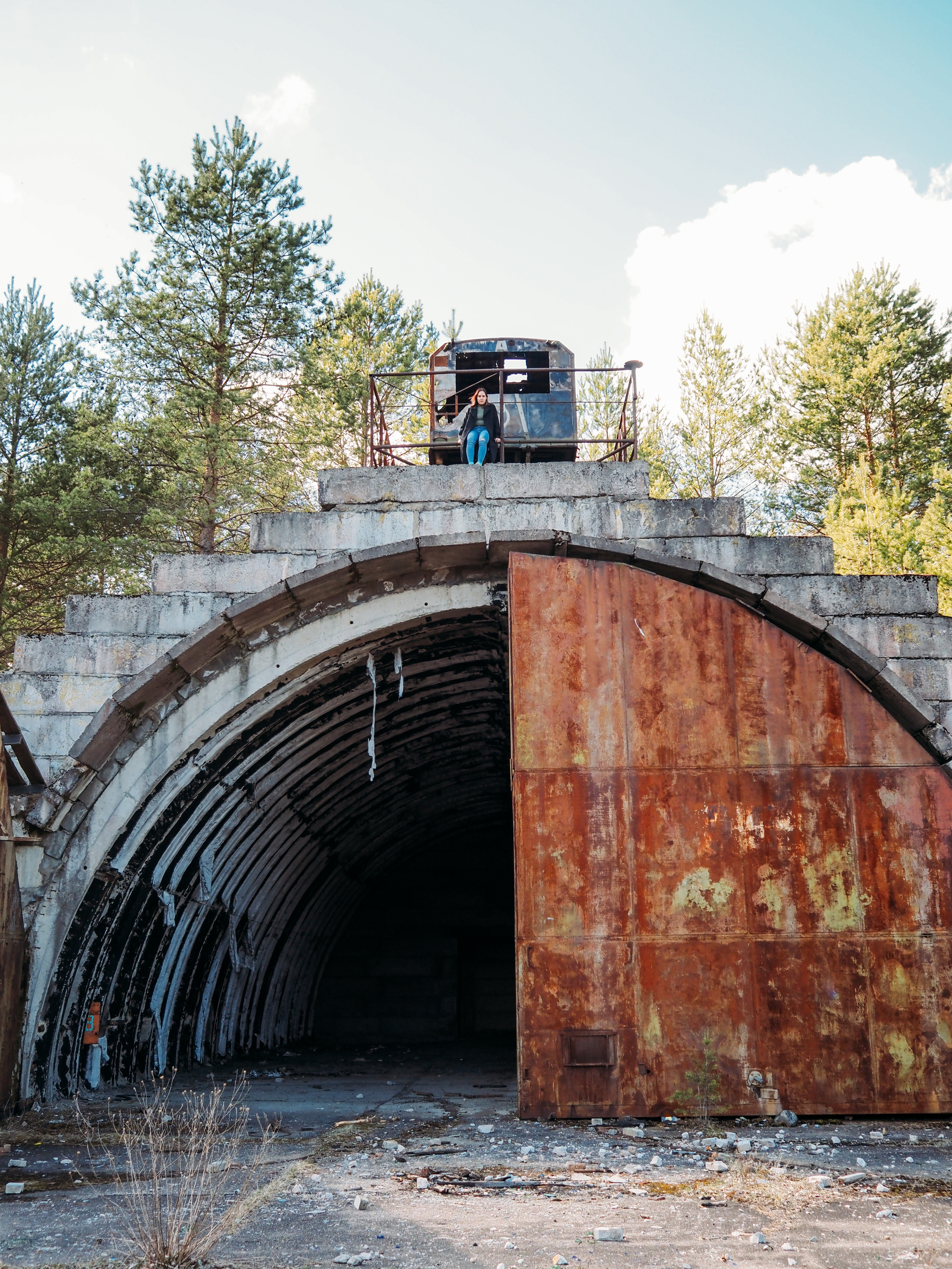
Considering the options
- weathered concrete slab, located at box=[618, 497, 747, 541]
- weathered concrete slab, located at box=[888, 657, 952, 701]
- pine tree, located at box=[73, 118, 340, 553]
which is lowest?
weathered concrete slab, located at box=[888, 657, 952, 701]

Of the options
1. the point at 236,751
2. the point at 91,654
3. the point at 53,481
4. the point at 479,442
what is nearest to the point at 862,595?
the point at 479,442

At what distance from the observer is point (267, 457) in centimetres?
2292

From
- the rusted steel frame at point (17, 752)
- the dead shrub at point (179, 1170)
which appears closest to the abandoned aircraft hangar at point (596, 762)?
the rusted steel frame at point (17, 752)

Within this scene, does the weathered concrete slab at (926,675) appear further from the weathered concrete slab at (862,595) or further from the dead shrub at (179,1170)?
the dead shrub at (179,1170)

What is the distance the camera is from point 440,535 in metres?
9.28

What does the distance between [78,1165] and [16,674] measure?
4106 millimetres

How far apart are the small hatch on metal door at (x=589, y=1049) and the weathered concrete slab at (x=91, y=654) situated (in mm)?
4612

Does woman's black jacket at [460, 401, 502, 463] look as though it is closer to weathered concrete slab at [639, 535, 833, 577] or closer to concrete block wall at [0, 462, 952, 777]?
concrete block wall at [0, 462, 952, 777]

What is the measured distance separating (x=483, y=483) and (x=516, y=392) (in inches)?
215

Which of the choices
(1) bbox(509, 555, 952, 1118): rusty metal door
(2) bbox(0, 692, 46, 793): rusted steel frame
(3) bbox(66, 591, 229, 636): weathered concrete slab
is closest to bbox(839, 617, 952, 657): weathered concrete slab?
(1) bbox(509, 555, 952, 1118): rusty metal door

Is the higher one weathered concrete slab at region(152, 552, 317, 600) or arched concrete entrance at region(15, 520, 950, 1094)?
weathered concrete slab at region(152, 552, 317, 600)

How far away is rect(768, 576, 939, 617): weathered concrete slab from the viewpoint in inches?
350

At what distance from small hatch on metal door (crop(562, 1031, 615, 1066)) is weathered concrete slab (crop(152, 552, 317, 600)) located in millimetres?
4412

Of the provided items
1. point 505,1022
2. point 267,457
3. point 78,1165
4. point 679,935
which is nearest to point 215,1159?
point 78,1165
